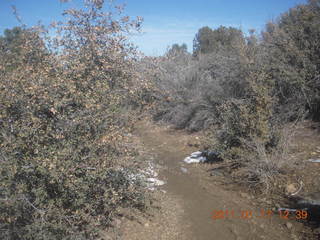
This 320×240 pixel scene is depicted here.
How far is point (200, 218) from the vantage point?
4.63 metres

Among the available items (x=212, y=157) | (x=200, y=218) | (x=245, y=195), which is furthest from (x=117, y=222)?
(x=212, y=157)

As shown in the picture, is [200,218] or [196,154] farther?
[196,154]

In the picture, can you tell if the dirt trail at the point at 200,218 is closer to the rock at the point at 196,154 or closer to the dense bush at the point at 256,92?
the dense bush at the point at 256,92

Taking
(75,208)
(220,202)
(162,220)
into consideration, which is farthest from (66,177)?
(220,202)

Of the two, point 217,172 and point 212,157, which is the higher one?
point 212,157

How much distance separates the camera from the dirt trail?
406cm

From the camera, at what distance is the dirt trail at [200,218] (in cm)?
406

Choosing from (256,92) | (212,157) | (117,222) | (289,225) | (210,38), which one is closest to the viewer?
(289,225)

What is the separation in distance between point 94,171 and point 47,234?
2.81 feet

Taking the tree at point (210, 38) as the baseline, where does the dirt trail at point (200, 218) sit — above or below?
below
